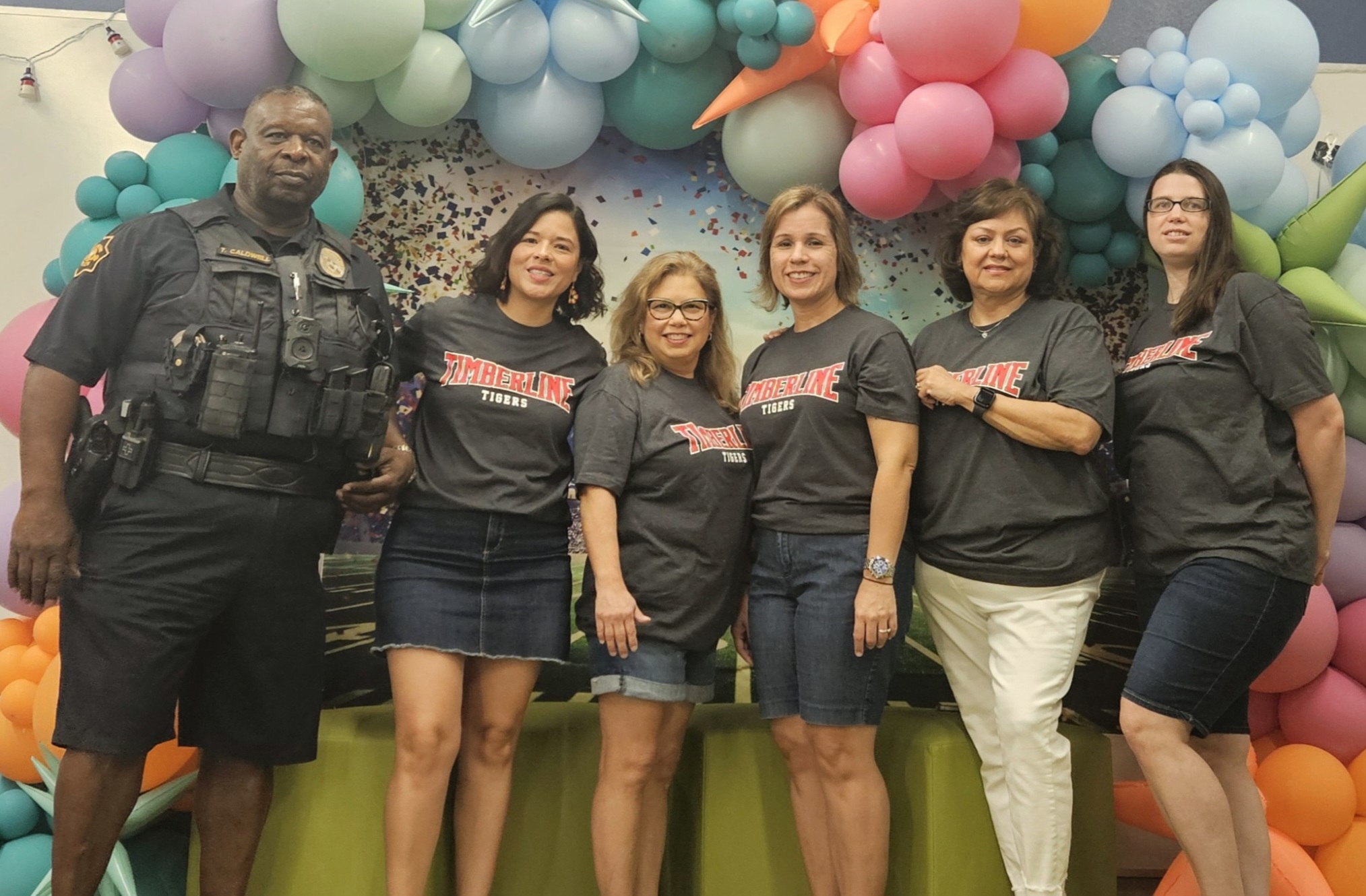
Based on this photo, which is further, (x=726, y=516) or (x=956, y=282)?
(x=956, y=282)

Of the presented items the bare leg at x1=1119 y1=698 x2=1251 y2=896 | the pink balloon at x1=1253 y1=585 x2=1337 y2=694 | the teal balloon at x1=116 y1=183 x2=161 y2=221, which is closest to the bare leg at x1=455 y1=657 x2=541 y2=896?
the bare leg at x1=1119 y1=698 x2=1251 y2=896

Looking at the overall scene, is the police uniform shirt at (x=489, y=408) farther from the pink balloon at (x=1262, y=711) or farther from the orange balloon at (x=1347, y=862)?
the orange balloon at (x=1347, y=862)

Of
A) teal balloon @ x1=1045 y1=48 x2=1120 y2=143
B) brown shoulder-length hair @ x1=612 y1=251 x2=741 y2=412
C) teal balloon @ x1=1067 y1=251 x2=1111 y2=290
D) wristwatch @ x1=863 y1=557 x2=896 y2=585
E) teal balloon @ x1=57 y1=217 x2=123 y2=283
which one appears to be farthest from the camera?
teal balloon @ x1=1067 y1=251 x2=1111 y2=290

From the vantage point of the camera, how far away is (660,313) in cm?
229

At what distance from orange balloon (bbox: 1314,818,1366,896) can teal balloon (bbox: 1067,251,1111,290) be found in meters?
1.62

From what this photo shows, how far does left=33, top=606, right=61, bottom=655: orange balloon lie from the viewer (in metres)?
2.35

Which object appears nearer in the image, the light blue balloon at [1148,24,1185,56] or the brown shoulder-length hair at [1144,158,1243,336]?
the brown shoulder-length hair at [1144,158,1243,336]

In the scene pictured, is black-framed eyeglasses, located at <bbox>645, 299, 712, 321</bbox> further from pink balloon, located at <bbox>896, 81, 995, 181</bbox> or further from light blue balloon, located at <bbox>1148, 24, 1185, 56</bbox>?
light blue balloon, located at <bbox>1148, 24, 1185, 56</bbox>

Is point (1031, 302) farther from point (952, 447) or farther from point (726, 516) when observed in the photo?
point (726, 516)

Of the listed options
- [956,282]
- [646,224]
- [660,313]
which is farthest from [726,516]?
[646,224]

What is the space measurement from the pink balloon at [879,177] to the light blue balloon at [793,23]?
0.31m

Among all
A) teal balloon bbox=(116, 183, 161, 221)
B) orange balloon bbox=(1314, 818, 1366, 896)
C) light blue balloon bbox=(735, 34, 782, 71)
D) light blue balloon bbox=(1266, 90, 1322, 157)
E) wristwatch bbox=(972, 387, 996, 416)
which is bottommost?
orange balloon bbox=(1314, 818, 1366, 896)

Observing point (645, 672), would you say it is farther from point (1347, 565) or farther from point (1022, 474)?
point (1347, 565)

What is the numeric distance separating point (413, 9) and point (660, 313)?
3.32 ft
